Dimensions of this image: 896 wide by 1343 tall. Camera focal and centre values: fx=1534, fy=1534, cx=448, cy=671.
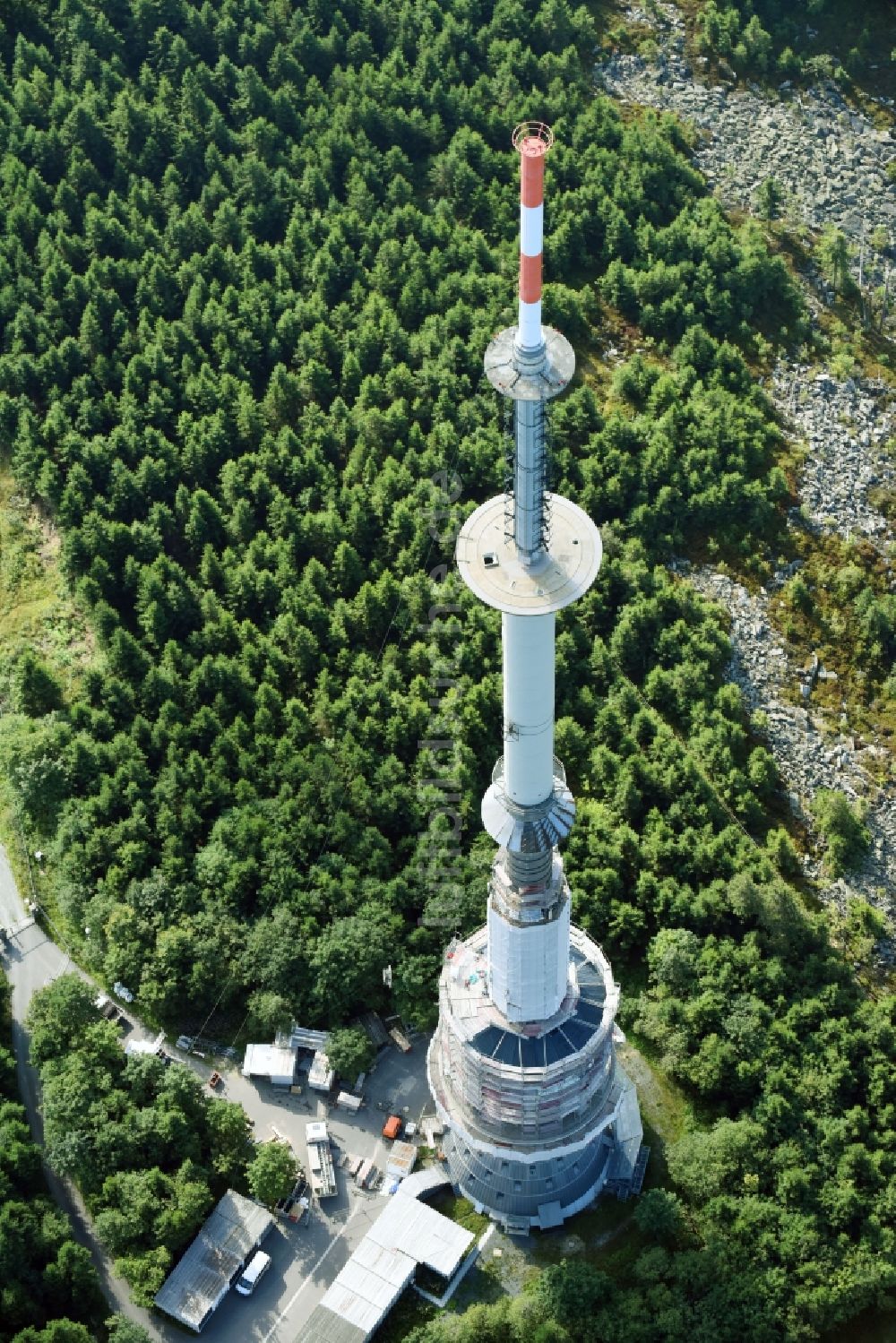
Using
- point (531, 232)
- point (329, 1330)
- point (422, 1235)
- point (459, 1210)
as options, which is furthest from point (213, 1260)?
point (531, 232)

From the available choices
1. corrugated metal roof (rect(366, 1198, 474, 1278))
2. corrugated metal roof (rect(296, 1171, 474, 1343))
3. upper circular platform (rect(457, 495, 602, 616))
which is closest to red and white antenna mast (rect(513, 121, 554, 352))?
upper circular platform (rect(457, 495, 602, 616))

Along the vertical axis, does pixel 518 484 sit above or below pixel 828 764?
above

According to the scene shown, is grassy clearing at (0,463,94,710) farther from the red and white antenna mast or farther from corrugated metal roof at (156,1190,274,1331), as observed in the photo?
the red and white antenna mast

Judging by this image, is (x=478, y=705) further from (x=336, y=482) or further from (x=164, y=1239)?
(x=164, y=1239)

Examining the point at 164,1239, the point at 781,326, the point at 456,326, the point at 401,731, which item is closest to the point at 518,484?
the point at 401,731

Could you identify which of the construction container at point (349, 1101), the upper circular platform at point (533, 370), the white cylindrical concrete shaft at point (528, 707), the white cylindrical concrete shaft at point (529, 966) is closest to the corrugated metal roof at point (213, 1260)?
the construction container at point (349, 1101)

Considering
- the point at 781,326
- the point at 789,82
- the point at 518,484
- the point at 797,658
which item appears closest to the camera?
the point at 518,484
